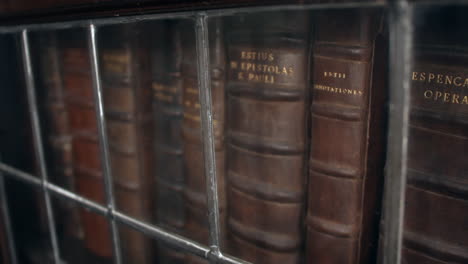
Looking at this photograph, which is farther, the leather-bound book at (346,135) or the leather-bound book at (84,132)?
the leather-bound book at (84,132)

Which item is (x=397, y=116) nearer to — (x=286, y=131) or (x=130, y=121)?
(x=286, y=131)

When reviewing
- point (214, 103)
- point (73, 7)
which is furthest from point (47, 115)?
point (214, 103)

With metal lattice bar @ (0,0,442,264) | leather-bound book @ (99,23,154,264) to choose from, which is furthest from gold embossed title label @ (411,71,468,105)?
leather-bound book @ (99,23,154,264)

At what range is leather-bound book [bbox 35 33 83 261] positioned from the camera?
3.14 ft

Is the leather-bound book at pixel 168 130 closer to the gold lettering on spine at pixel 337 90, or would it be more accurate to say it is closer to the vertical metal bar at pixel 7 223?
the gold lettering on spine at pixel 337 90

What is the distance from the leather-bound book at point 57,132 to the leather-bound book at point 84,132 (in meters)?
0.06

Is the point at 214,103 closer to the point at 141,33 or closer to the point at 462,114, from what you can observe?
the point at 141,33

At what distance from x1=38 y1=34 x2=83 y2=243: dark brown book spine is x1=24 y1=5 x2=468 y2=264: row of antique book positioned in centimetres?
11

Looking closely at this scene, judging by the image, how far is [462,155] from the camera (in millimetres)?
468

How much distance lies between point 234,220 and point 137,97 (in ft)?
1.01

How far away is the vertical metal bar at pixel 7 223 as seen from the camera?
991 millimetres

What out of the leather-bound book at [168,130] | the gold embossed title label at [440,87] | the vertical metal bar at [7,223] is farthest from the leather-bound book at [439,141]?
the vertical metal bar at [7,223]

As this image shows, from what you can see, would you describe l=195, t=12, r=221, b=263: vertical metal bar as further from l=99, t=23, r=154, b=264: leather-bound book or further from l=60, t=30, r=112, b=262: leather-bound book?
l=60, t=30, r=112, b=262: leather-bound book

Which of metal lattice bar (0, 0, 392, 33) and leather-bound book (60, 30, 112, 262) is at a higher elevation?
metal lattice bar (0, 0, 392, 33)
